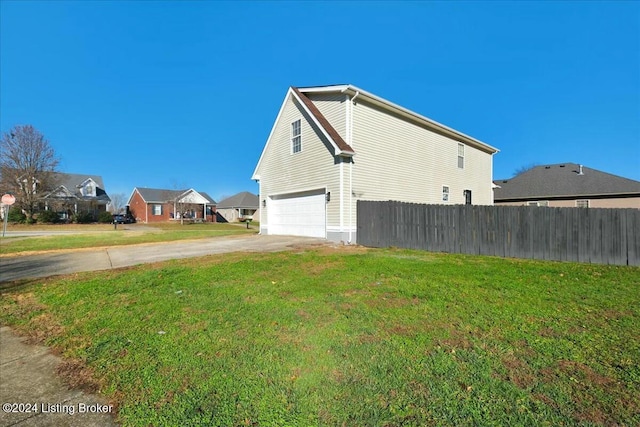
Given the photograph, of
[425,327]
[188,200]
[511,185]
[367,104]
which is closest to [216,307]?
[425,327]

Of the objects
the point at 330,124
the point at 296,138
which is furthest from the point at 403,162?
the point at 296,138

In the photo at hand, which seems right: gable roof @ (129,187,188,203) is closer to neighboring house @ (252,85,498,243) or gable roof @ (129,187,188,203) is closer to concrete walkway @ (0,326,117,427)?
neighboring house @ (252,85,498,243)

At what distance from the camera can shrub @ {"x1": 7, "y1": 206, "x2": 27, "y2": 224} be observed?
3193cm

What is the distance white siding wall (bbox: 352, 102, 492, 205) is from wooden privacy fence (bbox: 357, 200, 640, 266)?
1960mm

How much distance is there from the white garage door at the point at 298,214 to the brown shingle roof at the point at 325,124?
232 cm

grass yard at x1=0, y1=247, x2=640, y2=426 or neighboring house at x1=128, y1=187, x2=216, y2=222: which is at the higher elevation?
neighboring house at x1=128, y1=187, x2=216, y2=222

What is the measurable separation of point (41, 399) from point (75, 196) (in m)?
45.5

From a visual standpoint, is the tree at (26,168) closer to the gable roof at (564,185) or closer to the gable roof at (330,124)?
the gable roof at (330,124)

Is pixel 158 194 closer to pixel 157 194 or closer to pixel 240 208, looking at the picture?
pixel 157 194

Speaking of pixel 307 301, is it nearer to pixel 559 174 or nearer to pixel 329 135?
pixel 329 135

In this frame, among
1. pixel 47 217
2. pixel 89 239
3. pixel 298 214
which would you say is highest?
pixel 298 214

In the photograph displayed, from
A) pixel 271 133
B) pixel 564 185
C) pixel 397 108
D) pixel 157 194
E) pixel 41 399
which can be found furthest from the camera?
pixel 157 194

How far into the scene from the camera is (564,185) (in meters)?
23.5

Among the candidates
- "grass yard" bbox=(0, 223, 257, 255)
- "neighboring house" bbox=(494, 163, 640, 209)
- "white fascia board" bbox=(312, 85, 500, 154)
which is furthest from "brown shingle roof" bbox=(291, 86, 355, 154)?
"neighboring house" bbox=(494, 163, 640, 209)
